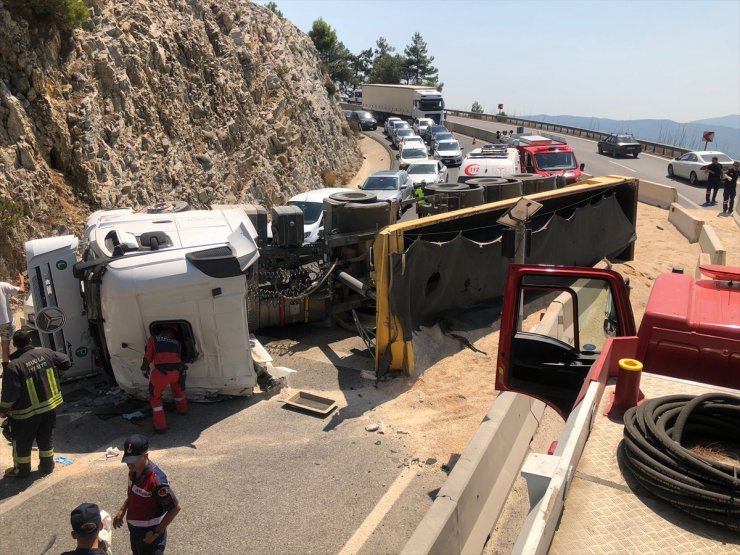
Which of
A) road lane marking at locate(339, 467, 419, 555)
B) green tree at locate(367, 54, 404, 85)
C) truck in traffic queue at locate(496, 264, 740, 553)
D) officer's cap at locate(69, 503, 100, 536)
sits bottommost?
road lane marking at locate(339, 467, 419, 555)

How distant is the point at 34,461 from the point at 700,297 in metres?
6.55

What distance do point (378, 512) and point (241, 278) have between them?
312 centimetres

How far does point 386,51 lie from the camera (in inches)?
4016

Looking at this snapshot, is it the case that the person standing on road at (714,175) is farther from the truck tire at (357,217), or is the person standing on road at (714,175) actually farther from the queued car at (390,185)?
the truck tire at (357,217)

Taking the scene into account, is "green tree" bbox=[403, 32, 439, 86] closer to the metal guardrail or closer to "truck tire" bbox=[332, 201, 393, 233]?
the metal guardrail

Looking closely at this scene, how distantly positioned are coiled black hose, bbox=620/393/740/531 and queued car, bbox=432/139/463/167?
31.0m

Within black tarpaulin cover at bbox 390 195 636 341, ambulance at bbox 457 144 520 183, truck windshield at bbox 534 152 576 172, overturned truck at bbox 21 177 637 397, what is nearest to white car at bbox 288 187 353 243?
overturned truck at bbox 21 177 637 397

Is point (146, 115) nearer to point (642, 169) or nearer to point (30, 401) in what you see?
point (30, 401)

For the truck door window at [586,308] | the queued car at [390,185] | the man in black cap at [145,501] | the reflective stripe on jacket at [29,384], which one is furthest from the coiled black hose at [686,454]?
the queued car at [390,185]

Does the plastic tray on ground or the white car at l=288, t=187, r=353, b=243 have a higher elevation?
the white car at l=288, t=187, r=353, b=243

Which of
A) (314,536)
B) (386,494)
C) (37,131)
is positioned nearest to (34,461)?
(314,536)

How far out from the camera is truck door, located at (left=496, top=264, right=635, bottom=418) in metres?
5.02

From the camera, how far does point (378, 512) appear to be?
554 centimetres

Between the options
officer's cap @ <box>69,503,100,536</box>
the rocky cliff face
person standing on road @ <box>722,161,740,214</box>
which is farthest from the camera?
person standing on road @ <box>722,161,740,214</box>
